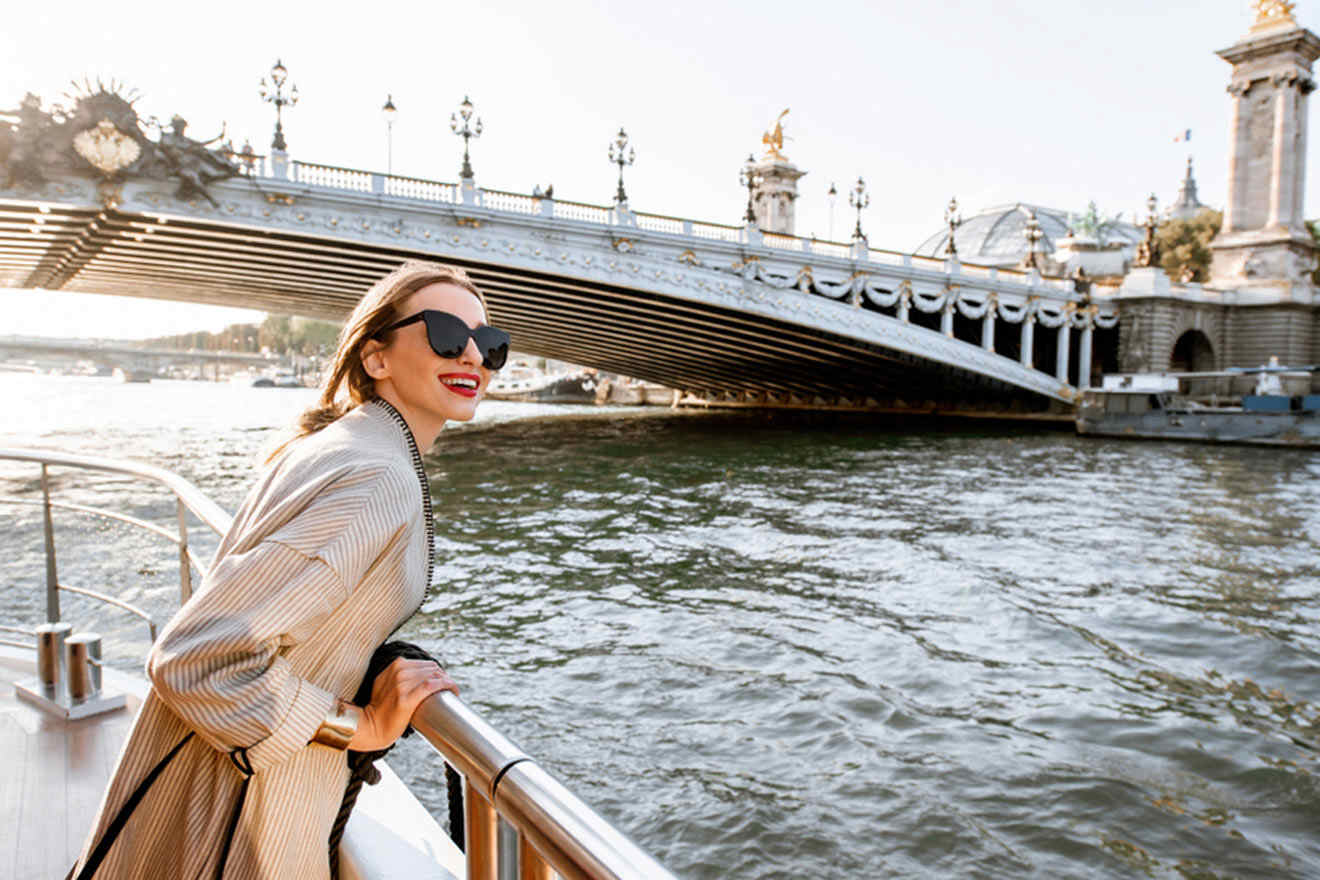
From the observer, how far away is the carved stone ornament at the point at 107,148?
70.4 feet

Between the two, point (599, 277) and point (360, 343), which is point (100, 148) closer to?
point (599, 277)

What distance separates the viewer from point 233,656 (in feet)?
4.64

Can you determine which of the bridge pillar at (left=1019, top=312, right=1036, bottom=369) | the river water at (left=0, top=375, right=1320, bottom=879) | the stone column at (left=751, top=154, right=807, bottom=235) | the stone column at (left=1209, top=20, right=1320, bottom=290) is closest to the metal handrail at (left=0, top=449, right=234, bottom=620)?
the river water at (left=0, top=375, right=1320, bottom=879)

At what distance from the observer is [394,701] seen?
156cm

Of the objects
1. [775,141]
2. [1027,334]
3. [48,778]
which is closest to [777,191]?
[775,141]

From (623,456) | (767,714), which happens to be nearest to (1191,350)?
(623,456)

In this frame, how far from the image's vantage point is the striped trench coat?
1412 mm

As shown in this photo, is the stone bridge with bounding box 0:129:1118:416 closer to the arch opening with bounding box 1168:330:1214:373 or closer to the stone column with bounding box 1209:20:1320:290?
the arch opening with bounding box 1168:330:1214:373

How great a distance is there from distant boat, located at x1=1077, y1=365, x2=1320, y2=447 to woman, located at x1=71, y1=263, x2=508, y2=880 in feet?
100

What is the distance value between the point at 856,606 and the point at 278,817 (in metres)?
8.06

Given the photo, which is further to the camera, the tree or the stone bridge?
the tree

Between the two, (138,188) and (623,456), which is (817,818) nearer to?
(623,456)

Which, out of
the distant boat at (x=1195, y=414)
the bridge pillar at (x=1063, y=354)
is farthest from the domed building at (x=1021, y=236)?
the distant boat at (x=1195, y=414)

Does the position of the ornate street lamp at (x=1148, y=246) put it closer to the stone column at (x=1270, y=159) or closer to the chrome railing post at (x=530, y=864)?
the stone column at (x=1270, y=159)
